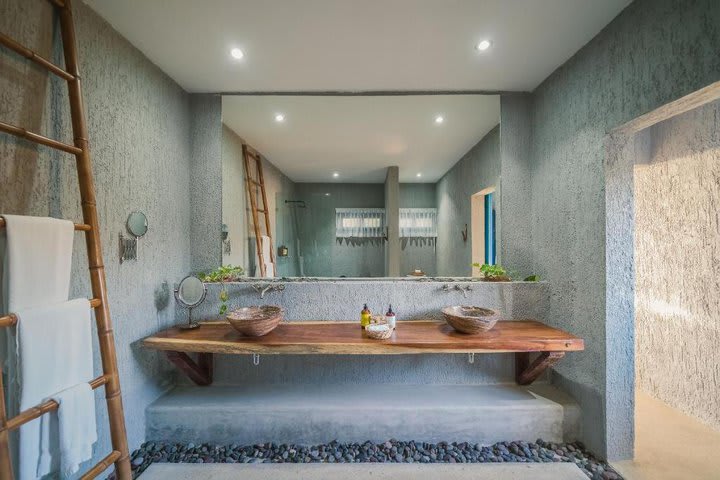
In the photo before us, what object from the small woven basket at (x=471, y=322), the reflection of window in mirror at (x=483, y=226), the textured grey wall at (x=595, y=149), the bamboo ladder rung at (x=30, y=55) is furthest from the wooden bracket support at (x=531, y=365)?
the bamboo ladder rung at (x=30, y=55)

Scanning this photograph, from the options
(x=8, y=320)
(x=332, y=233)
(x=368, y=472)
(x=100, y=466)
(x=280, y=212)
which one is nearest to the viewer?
(x=8, y=320)

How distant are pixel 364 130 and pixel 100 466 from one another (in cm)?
296

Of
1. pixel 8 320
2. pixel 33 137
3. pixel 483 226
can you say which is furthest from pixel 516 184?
pixel 8 320

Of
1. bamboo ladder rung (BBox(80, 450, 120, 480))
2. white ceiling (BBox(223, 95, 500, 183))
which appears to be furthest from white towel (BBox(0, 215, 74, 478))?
white ceiling (BBox(223, 95, 500, 183))

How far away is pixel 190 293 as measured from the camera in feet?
7.02

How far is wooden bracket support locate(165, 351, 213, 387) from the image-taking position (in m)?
2.03

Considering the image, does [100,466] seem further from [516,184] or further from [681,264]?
[681,264]

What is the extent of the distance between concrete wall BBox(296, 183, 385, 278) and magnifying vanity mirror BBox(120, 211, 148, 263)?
7.68 ft

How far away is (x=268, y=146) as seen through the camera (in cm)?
334

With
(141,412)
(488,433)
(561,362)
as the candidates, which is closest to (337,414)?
(488,433)

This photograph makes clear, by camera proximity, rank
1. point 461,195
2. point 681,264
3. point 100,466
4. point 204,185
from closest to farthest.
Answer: point 100,466 → point 681,264 → point 204,185 → point 461,195

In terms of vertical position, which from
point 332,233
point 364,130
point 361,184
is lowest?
point 332,233

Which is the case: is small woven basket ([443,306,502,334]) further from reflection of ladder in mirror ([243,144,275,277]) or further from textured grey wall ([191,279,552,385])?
reflection of ladder in mirror ([243,144,275,277])

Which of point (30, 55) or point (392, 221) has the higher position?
point (30, 55)
